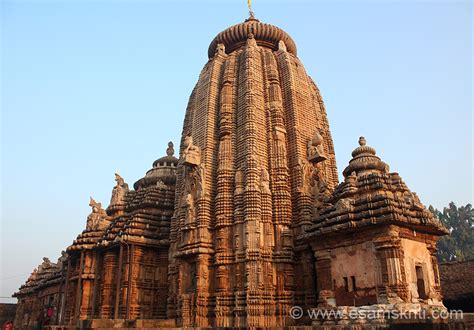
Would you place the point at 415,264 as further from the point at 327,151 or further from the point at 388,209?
the point at 327,151

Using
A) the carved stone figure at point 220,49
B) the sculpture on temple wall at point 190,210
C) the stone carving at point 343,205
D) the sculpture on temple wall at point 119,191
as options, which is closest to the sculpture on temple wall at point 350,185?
the stone carving at point 343,205

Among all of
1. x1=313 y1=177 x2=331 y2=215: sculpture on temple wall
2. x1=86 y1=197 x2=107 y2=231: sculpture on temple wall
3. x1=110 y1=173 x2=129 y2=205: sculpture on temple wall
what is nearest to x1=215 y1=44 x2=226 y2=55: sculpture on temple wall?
x1=313 y1=177 x2=331 y2=215: sculpture on temple wall

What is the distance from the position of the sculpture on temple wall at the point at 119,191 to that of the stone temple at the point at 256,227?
91cm

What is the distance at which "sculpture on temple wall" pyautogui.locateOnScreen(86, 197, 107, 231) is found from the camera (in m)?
25.5

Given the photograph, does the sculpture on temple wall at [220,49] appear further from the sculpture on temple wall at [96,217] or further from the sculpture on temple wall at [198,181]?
the sculpture on temple wall at [96,217]

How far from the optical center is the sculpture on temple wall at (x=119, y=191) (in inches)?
1094

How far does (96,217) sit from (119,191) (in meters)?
2.52

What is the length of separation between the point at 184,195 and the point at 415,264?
36.3ft

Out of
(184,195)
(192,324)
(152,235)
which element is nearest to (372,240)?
(192,324)

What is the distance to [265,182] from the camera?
18.5 m

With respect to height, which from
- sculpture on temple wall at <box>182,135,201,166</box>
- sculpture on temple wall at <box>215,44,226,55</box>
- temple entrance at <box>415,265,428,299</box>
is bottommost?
temple entrance at <box>415,265,428,299</box>

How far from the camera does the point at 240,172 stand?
18984 mm

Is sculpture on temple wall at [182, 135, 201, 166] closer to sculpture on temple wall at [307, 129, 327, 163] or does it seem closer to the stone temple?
the stone temple

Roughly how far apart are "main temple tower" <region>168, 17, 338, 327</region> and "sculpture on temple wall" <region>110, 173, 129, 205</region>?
7.39 m
